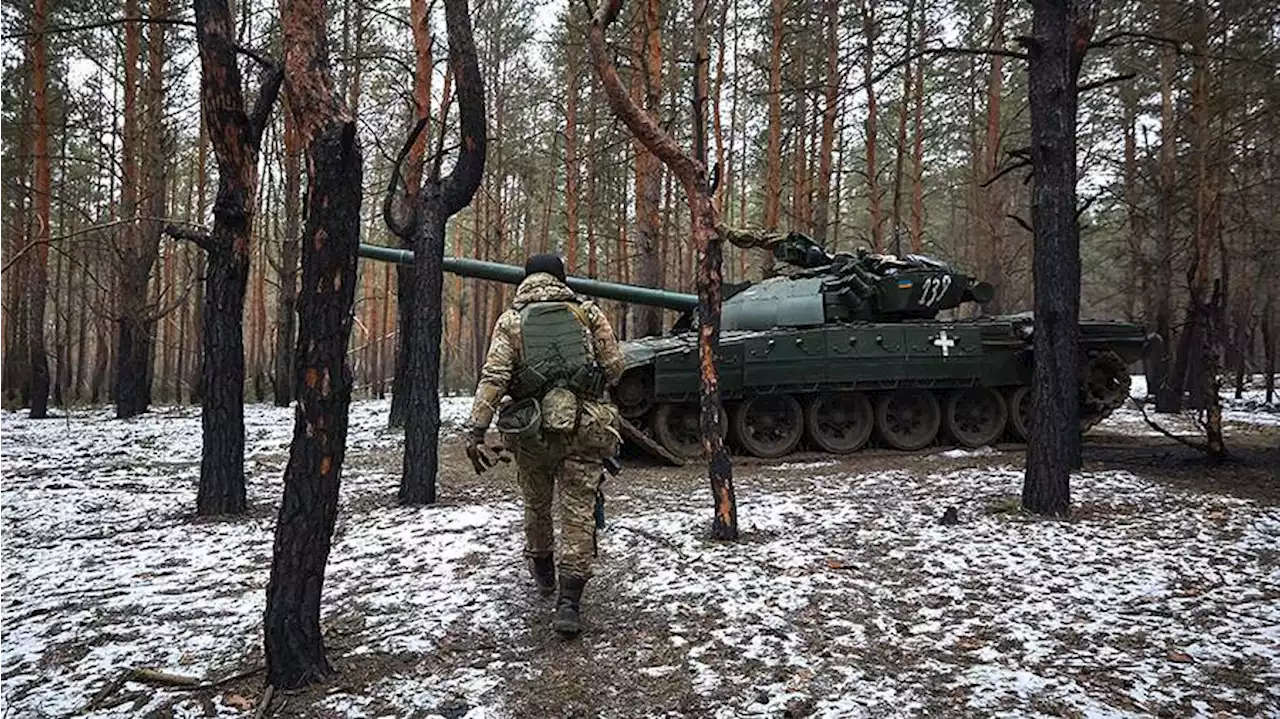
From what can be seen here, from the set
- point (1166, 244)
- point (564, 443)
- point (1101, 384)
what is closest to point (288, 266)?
point (564, 443)

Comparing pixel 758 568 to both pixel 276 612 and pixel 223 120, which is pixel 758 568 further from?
pixel 223 120

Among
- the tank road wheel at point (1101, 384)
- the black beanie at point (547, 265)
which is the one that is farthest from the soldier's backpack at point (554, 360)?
the tank road wheel at point (1101, 384)

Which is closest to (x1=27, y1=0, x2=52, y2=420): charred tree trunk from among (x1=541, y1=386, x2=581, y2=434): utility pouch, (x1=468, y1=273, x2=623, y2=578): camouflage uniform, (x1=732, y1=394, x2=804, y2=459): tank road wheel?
(x1=732, y1=394, x2=804, y2=459): tank road wheel

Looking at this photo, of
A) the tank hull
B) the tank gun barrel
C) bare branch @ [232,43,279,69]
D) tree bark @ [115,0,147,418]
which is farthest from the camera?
tree bark @ [115,0,147,418]

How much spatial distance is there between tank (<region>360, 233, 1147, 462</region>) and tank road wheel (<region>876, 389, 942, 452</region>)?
17mm

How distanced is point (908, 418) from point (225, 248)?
296 inches

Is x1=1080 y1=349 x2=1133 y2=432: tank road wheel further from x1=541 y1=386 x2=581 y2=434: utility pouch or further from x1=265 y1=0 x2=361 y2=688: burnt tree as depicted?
x1=265 y1=0 x2=361 y2=688: burnt tree

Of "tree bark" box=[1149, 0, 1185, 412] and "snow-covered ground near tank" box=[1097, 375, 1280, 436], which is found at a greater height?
"tree bark" box=[1149, 0, 1185, 412]

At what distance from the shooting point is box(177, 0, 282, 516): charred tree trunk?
5.44 metres

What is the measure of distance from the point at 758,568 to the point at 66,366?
23.1 metres

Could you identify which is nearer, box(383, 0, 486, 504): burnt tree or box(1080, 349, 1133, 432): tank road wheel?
box(383, 0, 486, 504): burnt tree

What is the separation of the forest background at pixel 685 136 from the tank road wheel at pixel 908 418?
2.67m

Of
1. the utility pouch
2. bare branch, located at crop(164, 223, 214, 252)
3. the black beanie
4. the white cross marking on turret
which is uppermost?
bare branch, located at crop(164, 223, 214, 252)

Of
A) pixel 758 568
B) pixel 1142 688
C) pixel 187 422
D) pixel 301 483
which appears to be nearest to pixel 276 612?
pixel 301 483
